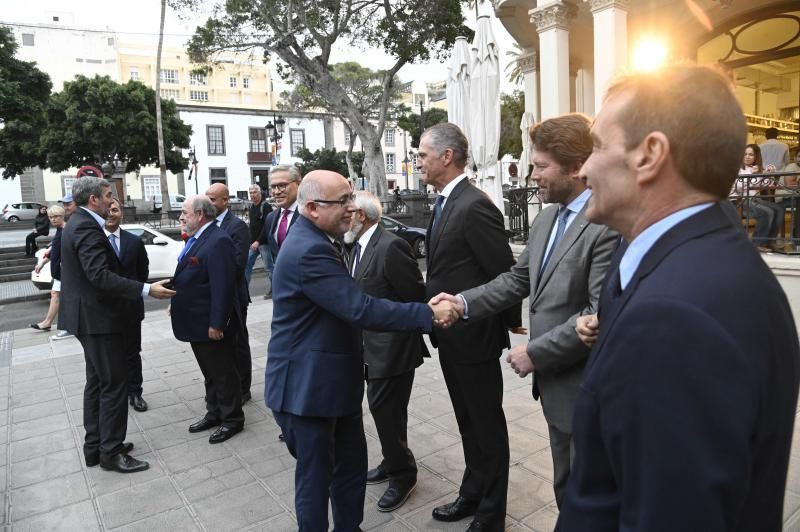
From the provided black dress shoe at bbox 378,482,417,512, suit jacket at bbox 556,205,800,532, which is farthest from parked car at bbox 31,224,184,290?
suit jacket at bbox 556,205,800,532

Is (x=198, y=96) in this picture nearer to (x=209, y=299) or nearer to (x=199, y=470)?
(x=209, y=299)

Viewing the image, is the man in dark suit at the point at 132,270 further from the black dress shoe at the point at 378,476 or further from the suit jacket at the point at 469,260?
the suit jacket at the point at 469,260

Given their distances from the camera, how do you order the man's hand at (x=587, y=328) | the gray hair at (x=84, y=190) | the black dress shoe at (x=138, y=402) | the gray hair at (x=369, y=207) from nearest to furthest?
1. the man's hand at (x=587, y=328)
2. the gray hair at (x=369, y=207)
3. the gray hair at (x=84, y=190)
4. the black dress shoe at (x=138, y=402)

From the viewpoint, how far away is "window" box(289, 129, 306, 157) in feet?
188

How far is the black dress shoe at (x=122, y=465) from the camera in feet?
12.8

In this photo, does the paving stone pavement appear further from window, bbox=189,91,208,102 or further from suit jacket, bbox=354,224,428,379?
window, bbox=189,91,208,102

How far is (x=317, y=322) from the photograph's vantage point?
2.57 meters

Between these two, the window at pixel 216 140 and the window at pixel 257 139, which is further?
the window at pixel 257 139

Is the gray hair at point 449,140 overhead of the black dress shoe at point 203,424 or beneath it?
overhead

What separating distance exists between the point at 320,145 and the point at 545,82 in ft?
161

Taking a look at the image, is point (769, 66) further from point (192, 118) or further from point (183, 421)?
point (192, 118)

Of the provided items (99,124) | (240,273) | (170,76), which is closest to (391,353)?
(240,273)

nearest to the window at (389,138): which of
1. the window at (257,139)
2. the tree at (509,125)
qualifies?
the window at (257,139)

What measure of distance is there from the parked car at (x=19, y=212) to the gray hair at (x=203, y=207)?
3884cm
